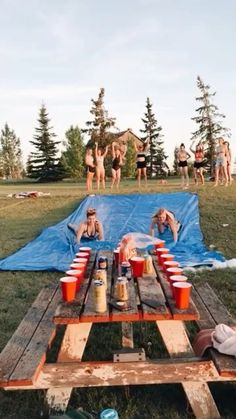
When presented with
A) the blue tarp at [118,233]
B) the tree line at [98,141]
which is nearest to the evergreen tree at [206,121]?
the tree line at [98,141]

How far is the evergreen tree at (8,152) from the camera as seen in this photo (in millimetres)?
64919

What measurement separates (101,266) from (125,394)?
3.73ft

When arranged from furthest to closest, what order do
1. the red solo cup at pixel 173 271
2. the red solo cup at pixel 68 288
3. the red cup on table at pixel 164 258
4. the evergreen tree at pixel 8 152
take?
1. the evergreen tree at pixel 8 152
2. the red cup on table at pixel 164 258
3. the red solo cup at pixel 173 271
4. the red solo cup at pixel 68 288

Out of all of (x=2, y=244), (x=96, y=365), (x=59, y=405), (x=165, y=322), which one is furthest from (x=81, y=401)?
(x=2, y=244)

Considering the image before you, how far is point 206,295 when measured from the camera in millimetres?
3779

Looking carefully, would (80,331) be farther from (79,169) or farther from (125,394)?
(79,169)

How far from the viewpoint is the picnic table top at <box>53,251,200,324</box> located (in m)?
2.68

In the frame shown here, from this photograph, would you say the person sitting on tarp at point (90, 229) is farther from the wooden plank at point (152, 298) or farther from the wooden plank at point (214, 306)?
the wooden plank at point (152, 298)

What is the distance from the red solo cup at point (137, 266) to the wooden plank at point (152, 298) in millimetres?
69

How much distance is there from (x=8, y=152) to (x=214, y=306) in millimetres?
65717

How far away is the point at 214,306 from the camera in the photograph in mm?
3508

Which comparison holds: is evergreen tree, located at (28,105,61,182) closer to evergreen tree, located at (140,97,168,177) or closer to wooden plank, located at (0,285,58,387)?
evergreen tree, located at (140,97,168,177)

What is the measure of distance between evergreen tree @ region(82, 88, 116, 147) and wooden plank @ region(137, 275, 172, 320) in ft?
137

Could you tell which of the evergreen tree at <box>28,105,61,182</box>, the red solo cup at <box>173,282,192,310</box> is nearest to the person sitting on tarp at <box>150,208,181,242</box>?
the red solo cup at <box>173,282,192,310</box>
